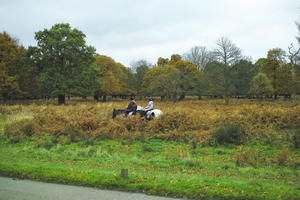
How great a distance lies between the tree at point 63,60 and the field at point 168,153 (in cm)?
1997

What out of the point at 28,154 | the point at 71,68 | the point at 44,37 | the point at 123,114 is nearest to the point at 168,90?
the point at 71,68

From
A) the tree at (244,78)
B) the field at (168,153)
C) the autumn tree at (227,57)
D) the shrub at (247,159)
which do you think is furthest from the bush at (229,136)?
the tree at (244,78)

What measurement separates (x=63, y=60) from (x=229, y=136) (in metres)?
34.3

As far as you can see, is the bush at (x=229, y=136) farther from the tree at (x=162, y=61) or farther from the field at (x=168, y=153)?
the tree at (x=162, y=61)

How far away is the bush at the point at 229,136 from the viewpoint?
42.5 ft

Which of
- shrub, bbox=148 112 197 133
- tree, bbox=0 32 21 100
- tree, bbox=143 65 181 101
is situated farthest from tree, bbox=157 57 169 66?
shrub, bbox=148 112 197 133

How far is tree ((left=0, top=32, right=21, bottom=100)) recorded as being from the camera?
40750 mm

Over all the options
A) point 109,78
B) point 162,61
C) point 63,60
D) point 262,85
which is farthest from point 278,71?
point 63,60

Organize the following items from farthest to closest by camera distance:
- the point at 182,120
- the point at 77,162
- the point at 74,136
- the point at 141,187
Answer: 1. the point at 182,120
2. the point at 74,136
3. the point at 77,162
4. the point at 141,187

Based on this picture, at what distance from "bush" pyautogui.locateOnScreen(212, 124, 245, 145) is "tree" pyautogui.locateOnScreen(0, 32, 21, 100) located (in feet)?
122

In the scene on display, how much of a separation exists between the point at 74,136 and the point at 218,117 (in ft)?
30.1

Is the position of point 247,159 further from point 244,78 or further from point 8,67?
point 244,78

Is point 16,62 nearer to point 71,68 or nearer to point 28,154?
point 71,68

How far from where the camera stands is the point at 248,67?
65.4 metres
